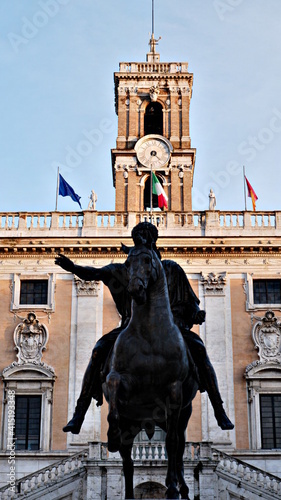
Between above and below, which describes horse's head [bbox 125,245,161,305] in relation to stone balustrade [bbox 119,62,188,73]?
below

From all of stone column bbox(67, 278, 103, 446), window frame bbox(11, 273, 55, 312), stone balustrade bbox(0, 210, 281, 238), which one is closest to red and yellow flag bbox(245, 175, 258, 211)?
stone balustrade bbox(0, 210, 281, 238)

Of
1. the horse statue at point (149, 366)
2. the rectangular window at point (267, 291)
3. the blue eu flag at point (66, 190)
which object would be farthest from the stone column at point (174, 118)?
the horse statue at point (149, 366)

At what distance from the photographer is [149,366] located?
9.67m

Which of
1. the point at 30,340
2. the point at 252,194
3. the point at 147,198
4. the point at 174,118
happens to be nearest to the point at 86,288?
the point at 30,340

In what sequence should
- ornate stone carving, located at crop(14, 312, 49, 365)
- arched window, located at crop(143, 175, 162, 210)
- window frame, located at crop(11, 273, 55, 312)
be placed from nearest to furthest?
1. ornate stone carving, located at crop(14, 312, 49, 365)
2. window frame, located at crop(11, 273, 55, 312)
3. arched window, located at crop(143, 175, 162, 210)

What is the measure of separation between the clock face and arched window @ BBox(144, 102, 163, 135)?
210 cm

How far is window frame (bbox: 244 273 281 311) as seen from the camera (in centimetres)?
3541

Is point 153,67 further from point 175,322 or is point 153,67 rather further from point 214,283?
point 175,322

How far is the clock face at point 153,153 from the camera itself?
1671 inches

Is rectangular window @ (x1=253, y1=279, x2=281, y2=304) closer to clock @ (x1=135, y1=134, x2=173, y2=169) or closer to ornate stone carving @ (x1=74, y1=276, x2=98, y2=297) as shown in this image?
ornate stone carving @ (x1=74, y1=276, x2=98, y2=297)

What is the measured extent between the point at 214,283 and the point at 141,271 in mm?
26857

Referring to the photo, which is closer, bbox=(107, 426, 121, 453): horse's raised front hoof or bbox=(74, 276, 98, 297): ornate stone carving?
bbox=(107, 426, 121, 453): horse's raised front hoof

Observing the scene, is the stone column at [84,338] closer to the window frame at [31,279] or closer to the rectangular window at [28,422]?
the window frame at [31,279]

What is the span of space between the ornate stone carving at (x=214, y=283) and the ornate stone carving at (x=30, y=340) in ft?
22.9
